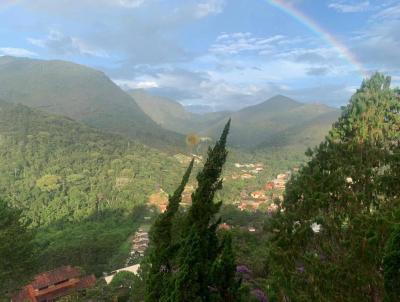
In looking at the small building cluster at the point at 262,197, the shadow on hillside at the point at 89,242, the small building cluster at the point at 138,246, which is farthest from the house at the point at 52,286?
the small building cluster at the point at 262,197

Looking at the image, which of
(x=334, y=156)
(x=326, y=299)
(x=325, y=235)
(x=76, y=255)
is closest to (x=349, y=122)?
(x=334, y=156)

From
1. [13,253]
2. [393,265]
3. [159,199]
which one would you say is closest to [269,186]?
[159,199]

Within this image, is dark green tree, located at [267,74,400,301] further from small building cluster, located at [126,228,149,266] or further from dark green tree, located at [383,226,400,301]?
small building cluster, located at [126,228,149,266]

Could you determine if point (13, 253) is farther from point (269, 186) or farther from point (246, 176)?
point (246, 176)

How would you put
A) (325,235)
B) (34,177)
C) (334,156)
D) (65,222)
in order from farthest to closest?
1. (34,177)
2. (65,222)
3. (334,156)
4. (325,235)

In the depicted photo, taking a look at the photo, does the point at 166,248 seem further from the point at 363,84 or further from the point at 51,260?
the point at 51,260

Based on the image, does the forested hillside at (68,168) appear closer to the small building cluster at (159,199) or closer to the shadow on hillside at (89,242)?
the small building cluster at (159,199)
